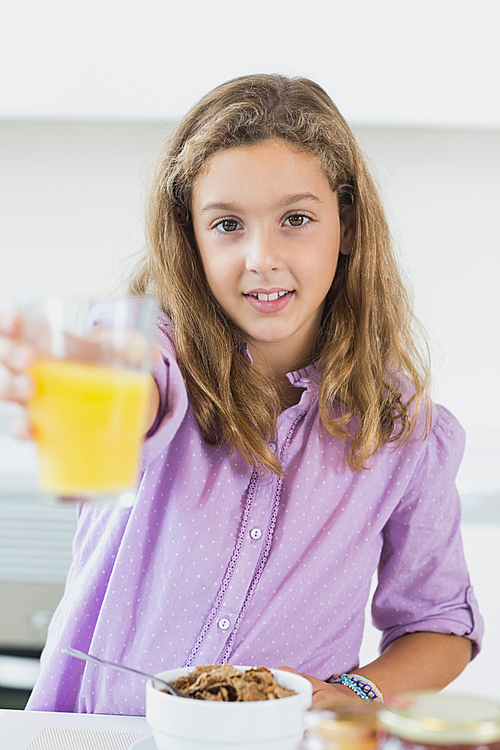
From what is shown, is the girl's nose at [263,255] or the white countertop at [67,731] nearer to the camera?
the white countertop at [67,731]


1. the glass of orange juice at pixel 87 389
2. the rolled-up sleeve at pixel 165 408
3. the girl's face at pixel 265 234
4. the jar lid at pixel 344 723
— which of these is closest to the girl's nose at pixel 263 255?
the girl's face at pixel 265 234

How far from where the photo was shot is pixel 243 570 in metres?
0.98

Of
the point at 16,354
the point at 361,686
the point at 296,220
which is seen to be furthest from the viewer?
the point at 296,220

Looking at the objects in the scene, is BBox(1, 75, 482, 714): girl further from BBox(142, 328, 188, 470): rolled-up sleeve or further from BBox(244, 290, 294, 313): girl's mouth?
BBox(142, 328, 188, 470): rolled-up sleeve

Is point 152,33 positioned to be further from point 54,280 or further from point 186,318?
Result: point 186,318

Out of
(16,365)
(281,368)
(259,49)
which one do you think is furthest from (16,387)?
(259,49)

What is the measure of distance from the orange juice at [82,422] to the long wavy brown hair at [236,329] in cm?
50

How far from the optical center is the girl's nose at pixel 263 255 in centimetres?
96

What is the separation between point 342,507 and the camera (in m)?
Result: 1.05

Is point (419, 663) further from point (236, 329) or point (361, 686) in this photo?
point (236, 329)

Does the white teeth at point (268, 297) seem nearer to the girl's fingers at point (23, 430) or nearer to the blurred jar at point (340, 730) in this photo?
the girl's fingers at point (23, 430)

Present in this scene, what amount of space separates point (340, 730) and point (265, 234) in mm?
663

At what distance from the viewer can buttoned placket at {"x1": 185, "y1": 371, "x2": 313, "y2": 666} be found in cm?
96

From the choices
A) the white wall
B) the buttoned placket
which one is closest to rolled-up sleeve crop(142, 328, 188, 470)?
the buttoned placket
